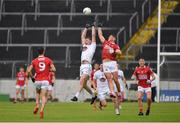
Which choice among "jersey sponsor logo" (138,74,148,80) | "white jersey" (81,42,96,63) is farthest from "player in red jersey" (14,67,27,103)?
"jersey sponsor logo" (138,74,148,80)

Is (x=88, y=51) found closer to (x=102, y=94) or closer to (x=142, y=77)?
(x=142, y=77)

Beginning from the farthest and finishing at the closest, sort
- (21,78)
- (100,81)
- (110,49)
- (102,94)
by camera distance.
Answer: (21,78) → (100,81) → (102,94) → (110,49)

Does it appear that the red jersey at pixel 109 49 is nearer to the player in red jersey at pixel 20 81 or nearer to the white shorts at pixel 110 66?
the white shorts at pixel 110 66

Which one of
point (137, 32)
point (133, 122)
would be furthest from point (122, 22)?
point (133, 122)

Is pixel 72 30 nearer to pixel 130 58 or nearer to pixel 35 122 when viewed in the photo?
A: pixel 130 58

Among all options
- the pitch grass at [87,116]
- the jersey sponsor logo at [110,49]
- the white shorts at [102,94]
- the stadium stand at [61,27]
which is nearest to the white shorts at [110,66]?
the jersey sponsor logo at [110,49]

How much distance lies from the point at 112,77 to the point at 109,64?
23.1 inches

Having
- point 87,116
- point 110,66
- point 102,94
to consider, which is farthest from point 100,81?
point 87,116

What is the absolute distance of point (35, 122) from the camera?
73.1 feet

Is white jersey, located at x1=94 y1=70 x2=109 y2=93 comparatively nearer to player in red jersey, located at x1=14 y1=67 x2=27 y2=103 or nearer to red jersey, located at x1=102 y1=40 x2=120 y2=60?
red jersey, located at x1=102 y1=40 x2=120 y2=60

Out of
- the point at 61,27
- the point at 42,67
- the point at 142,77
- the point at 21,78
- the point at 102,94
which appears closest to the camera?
the point at 42,67

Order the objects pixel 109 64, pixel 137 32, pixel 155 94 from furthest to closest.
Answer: pixel 137 32, pixel 155 94, pixel 109 64

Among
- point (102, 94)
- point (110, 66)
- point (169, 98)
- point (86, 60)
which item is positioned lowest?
point (169, 98)

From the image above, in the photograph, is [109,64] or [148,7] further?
[148,7]
